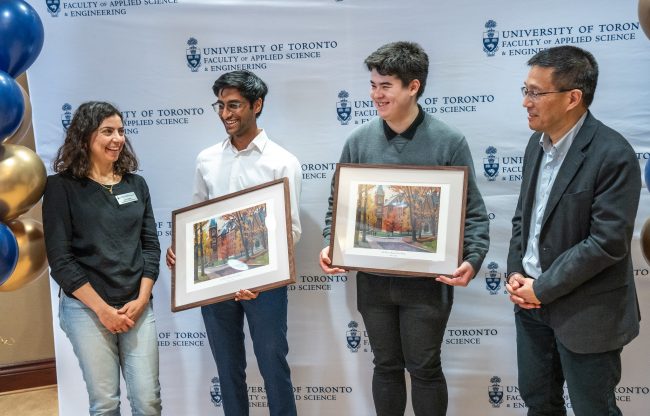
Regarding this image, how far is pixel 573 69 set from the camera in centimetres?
200

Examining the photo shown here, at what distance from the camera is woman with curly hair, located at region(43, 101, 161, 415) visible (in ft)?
8.02

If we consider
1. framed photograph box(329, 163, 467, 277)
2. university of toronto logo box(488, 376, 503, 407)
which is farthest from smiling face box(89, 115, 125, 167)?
university of toronto logo box(488, 376, 503, 407)

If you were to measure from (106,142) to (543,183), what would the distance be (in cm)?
174

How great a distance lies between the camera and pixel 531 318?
2.21 metres

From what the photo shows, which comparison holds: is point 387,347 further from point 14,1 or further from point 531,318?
point 14,1

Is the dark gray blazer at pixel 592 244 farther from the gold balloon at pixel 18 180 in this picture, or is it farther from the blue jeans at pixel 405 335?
the gold balloon at pixel 18 180

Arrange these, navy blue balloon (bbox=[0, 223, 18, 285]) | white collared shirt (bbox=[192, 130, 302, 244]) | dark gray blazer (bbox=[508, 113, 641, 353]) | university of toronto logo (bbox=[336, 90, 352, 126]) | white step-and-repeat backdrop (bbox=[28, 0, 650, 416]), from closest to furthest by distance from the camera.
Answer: dark gray blazer (bbox=[508, 113, 641, 353])
navy blue balloon (bbox=[0, 223, 18, 285])
white collared shirt (bbox=[192, 130, 302, 244])
white step-and-repeat backdrop (bbox=[28, 0, 650, 416])
university of toronto logo (bbox=[336, 90, 352, 126])

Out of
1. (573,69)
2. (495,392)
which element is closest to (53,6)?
(573,69)

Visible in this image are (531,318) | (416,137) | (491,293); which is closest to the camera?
(531,318)

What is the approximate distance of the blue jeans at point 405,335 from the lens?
7.80 ft

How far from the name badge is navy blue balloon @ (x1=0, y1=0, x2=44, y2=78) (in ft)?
2.32

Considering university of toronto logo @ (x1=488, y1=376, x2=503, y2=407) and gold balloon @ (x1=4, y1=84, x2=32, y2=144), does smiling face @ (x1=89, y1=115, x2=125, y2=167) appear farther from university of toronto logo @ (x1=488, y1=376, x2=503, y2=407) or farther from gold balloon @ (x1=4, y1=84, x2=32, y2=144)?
university of toronto logo @ (x1=488, y1=376, x2=503, y2=407)

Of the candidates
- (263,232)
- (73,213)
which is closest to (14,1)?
(73,213)

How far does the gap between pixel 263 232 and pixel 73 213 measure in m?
0.78
